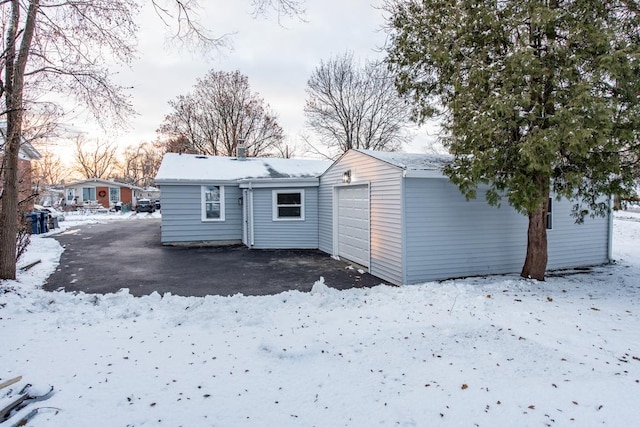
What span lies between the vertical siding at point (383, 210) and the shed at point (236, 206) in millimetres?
3350

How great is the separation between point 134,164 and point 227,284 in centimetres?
6236

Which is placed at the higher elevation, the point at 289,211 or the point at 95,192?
the point at 95,192

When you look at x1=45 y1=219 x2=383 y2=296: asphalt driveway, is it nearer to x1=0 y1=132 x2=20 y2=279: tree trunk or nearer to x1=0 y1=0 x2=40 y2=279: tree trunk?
x1=0 y1=132 x2=20 y2=279: tree trunk

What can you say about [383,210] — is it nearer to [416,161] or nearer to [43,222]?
[416,161]

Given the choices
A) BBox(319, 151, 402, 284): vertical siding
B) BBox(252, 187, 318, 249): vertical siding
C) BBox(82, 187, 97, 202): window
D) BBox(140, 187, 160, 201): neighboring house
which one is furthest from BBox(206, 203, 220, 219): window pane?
BBox(140, 187, 160, 201): neighboring house

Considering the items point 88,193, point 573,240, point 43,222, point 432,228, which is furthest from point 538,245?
point 88,193

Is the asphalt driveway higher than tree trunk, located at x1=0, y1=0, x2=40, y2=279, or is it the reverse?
tree trunk, located at x1=0, y1=0, x2=40, y2=279

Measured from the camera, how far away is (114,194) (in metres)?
36.6

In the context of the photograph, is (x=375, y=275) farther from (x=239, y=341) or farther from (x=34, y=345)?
(x=34, y=345)

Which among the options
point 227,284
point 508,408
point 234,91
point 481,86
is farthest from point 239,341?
point 234,91

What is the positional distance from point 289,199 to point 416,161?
18.8ft

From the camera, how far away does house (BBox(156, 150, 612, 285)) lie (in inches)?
295

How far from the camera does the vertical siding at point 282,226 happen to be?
498 inches

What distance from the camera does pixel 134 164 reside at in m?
62.0
